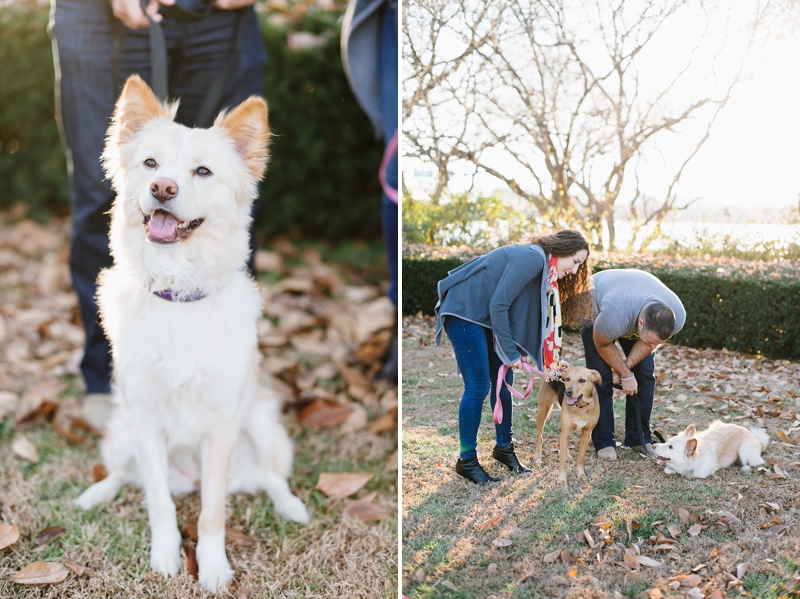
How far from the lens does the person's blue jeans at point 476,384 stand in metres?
1.92

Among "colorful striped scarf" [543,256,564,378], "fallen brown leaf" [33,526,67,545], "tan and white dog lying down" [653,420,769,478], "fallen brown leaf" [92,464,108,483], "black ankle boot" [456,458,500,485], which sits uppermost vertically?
"colorful striped scarf" [543,256,564,378]

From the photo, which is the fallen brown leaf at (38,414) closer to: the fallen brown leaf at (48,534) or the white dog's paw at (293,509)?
the fallen brown leaf at (48,534)

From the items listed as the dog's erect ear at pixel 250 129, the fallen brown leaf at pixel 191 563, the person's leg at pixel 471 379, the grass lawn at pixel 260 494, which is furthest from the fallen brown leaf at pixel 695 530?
the dog's erect ear at pixel 250 129

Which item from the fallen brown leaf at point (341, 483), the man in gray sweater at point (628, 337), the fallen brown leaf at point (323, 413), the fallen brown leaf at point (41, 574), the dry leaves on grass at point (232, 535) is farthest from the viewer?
the fallen brown leaf at point (323, 413)

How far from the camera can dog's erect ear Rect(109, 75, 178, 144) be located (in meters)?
1.93

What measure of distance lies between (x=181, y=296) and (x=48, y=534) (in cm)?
107

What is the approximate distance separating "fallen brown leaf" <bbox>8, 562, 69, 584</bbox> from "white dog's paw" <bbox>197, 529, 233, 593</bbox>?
438mm

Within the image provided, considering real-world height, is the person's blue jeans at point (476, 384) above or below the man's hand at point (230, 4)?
below

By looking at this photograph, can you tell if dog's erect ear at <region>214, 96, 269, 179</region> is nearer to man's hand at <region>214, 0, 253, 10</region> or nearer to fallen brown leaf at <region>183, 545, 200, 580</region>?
man's hand at <region>214, 0, 253, 10</region>

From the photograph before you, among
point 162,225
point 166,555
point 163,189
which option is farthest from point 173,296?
point 166,555

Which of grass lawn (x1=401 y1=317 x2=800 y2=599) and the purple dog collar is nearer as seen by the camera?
grass lawn (x1=401 y1=317 x2=800 y2=599)

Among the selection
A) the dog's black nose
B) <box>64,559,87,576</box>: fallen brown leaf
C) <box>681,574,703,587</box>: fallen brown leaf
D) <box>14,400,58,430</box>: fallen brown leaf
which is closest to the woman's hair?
<box>681,574,703,587</box>: fallen brown leaf

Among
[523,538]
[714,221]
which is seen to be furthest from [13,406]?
[714,221]

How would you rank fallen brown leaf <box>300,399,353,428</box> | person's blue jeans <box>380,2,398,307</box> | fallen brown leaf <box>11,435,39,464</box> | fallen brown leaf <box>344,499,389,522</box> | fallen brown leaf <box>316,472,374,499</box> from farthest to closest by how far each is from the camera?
fallen brown leaf <box>300,399,353,428</box> < person's blue jeans <box>380,2,398,307</box> < fallen brown leaf <box>11,435,39,464</box> < fallen brown leaf <box>316,472,374,499</box> < fallen brown leaf <box>344,499,389,522</box>
